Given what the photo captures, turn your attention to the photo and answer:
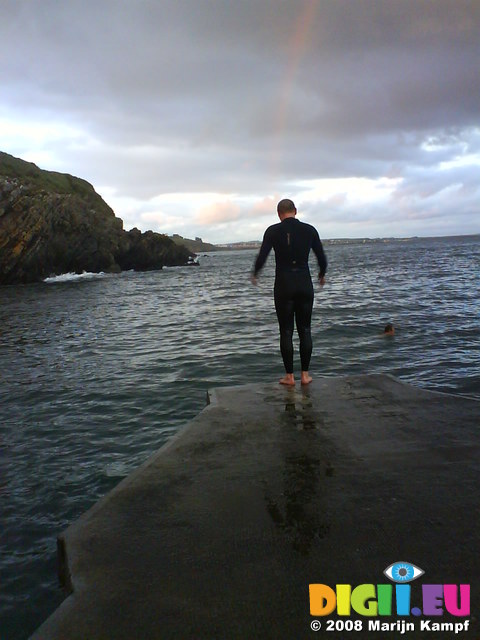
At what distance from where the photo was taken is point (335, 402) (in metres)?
6.12

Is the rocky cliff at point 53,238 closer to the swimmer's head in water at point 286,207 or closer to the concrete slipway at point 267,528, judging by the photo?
the swimmer's head in water at point 286,207

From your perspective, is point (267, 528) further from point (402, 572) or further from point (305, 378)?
point (305, 378)

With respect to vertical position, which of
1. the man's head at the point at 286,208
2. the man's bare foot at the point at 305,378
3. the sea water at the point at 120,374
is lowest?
the sea water at the point at 120,374

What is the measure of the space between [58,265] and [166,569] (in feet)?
186

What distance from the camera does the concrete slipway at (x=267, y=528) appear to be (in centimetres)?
233

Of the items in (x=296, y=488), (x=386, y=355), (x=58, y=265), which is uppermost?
(x=58, y=265)

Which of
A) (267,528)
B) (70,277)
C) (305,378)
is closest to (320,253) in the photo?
(305,378)

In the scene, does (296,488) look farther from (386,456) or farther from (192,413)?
(192,413)

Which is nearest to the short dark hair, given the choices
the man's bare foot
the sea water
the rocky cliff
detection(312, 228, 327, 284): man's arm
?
detection(312, 228, 327, 284): man's arm

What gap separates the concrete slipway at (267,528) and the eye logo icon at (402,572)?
0.04 meters

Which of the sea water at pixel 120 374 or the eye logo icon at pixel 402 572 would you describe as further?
the sea water at pixel 120 374

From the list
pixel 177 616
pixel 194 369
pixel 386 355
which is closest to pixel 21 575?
pixel 177 616

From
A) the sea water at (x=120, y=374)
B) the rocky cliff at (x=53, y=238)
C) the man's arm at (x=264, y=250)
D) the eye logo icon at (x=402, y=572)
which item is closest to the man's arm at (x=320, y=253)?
the man's arm at (x=264, y=250)

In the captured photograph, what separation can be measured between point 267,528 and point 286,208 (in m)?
4.49
